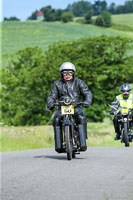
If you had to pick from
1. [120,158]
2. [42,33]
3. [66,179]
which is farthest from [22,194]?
[42,33]

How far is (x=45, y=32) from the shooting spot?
112 m

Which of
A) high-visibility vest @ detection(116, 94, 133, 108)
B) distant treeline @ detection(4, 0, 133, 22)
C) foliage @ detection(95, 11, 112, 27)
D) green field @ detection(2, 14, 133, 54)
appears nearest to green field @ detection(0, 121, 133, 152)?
high-visibility vest @ detection(116, 94, 133, 108)

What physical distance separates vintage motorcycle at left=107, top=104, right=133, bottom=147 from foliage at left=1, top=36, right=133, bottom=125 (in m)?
36.7

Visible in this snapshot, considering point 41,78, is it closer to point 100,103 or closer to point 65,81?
point 100,103

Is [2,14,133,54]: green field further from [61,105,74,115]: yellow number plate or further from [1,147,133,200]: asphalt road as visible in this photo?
[1,147,133,200]: asphalt road

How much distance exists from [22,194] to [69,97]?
490cm

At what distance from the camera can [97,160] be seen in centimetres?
1002

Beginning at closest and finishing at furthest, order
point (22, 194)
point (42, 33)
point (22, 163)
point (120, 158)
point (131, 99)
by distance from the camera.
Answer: point (22, 194) → point (22, 163) → point (120, 158) → point (131, 99) → point (42, 33)

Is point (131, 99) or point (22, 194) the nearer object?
point (22, 194)

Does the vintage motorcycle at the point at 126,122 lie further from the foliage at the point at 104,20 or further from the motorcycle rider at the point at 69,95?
the foliage at the point at 104,20

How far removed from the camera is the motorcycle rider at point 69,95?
1064 cm

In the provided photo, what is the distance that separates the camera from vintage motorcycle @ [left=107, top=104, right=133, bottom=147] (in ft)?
51.1

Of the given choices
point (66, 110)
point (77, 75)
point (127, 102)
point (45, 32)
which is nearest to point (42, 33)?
point (45, 32)

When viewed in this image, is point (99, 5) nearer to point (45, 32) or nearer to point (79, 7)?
point (79, 7)
